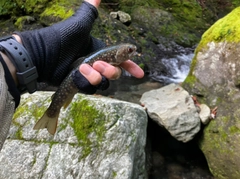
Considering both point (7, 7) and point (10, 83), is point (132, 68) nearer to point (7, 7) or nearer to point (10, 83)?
point (10, 83)

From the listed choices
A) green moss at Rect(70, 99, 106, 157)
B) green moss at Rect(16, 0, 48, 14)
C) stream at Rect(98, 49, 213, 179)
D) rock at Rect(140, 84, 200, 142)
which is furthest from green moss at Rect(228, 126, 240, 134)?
green moss at Rect(16, 0, 48, 14)

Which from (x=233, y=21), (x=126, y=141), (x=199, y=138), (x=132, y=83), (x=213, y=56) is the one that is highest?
(x=233, y=21)

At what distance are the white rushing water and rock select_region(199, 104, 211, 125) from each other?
2983mm

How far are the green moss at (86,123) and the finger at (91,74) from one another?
2251mm

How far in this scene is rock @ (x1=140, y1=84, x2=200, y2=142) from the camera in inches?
203

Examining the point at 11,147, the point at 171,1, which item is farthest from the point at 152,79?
the point at 171,1

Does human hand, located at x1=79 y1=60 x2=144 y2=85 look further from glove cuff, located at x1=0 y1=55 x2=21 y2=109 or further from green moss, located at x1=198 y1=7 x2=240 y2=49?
green moss, located at x1=198 y1=7 x2=240 y2=49

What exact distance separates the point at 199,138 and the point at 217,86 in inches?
43.4

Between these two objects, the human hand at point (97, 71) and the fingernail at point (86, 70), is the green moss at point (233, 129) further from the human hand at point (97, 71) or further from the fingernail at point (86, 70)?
the fingernail at point (86, 70)

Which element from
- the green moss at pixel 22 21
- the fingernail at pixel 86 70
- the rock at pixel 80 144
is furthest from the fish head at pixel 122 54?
the green moss at pixel 22 21

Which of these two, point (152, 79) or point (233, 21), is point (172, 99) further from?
point (152, 79)

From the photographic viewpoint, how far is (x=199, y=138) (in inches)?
213

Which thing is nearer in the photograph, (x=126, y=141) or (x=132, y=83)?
(x=126, y=141)

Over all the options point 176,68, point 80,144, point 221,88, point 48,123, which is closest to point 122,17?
point 176,68
